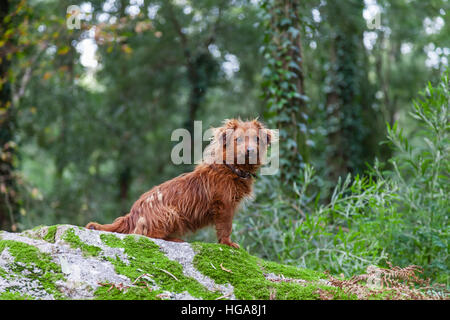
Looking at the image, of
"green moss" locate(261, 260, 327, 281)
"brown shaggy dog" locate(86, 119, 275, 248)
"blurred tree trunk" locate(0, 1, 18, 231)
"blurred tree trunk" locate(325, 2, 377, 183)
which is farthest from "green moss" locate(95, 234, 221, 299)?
"blurred tree trunk" locate(325, 2, 377, 183)

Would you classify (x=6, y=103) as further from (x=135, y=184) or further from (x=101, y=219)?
(x=135, y=184)

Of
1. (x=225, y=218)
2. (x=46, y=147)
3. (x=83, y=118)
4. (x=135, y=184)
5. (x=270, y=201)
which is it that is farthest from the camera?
(x=135, y=184)

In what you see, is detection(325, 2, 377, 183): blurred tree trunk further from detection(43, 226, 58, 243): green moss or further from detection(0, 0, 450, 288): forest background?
detection(43, 226, 58, 243): green moss

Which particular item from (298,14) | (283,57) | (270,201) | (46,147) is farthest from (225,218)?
A: (46,147)

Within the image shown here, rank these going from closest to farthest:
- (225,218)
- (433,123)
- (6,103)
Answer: (225,218)
(433,123)
(6,103)

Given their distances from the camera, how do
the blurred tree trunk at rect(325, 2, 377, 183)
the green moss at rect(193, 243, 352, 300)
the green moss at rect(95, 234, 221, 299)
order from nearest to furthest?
the green moss at rect(95, 234, 221, 299), the green moss at rect(193, 243, 352, 300), the blurred tree trunk at rect(325, 2, 377, 183)

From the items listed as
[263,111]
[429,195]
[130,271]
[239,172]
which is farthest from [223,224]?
[263,111]

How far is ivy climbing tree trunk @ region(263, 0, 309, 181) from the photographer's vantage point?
24.3 feet

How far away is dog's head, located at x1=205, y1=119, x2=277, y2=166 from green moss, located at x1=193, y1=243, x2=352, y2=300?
3.01 ft

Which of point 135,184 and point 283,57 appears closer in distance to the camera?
point 283,57

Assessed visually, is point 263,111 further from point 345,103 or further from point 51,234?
point 51,234

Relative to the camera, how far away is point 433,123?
18.3ft

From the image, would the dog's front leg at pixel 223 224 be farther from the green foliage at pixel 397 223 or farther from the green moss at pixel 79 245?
the green foliage at pixel 397 223

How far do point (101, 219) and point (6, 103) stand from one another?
4733 millimetres
